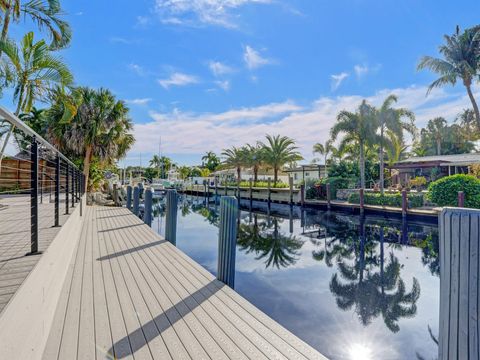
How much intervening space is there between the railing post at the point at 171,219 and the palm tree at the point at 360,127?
15533 mm

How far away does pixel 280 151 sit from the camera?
2895 centimetres

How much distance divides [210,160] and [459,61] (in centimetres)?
5104

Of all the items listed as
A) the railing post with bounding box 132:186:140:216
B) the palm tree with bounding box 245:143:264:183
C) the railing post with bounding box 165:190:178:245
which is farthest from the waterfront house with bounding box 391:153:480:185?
the railing post with bounding box 165:190:178:245

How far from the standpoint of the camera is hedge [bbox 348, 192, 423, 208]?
1513 centimetres

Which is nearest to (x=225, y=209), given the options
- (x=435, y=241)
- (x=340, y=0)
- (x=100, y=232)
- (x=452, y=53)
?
(x=100, y=232)

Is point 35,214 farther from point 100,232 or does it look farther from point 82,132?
point 82,132

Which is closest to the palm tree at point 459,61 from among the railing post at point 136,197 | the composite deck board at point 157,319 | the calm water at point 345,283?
the calm water at point 345,283

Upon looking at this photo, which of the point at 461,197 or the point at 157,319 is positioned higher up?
the point at 461,197

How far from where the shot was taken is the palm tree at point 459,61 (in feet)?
62.9

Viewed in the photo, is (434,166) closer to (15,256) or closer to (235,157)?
(235,157)

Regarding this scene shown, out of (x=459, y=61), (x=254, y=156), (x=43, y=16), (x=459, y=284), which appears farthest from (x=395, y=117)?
(x=459, y=284)

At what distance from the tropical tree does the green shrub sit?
5263 centimetres

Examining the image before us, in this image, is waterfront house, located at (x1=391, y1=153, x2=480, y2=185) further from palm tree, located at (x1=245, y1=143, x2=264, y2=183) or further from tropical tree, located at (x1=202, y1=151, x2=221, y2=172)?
tropical tree, located at (x1=202, y1=151, x2=221, y2=172)

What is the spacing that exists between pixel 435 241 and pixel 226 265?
8.95m
